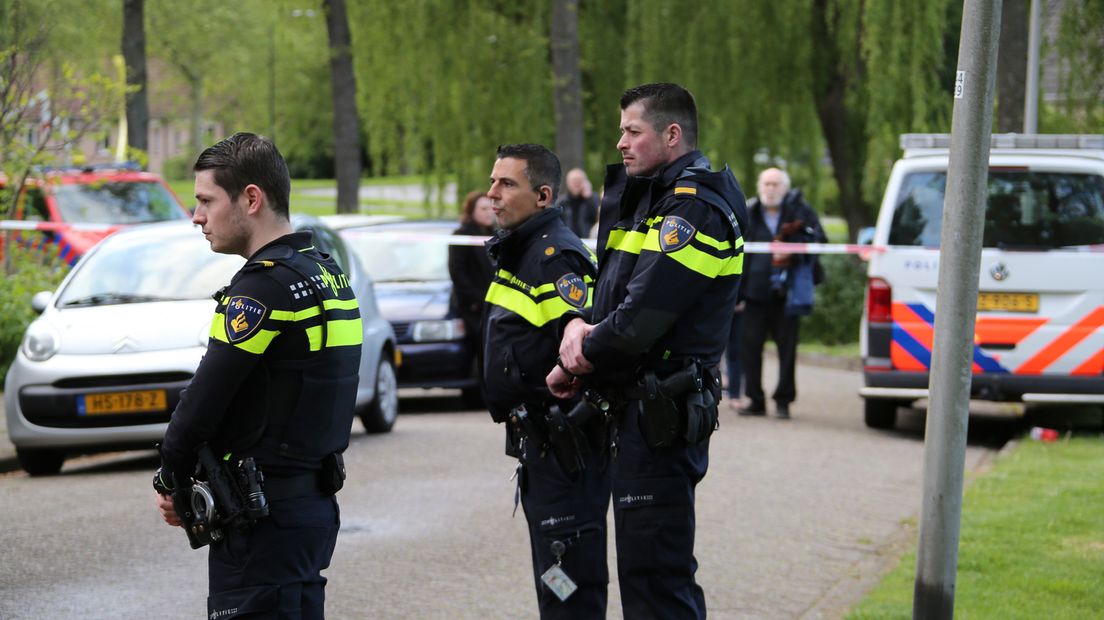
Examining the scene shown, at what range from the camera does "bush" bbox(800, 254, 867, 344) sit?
20.0 metres

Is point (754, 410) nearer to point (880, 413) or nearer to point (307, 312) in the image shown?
point (880, 413)

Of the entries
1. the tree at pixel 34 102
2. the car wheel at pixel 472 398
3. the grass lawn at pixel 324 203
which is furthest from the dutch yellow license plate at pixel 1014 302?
the grass lawn at pixel 324 203

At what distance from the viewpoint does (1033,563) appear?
23.4 ft

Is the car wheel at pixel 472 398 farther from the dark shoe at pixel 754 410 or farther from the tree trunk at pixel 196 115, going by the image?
the tree trunk at pixel 196 115

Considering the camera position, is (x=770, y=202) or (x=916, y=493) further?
(x=770, y=202)

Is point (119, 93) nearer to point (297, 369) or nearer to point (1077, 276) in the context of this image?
point (1077, 276)

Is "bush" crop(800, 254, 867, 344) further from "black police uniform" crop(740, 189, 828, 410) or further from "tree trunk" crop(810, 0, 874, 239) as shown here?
"black police uniform" crop(740, 189, 828, 410)

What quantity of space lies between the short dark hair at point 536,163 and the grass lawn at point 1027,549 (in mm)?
2194

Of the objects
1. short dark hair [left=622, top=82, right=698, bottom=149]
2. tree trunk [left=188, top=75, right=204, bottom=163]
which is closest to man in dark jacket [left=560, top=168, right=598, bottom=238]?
short dark hair [left=622, top=82, right=698, bottom=149]

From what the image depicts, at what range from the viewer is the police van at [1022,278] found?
37.3 feet

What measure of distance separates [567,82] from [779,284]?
26.9 feet

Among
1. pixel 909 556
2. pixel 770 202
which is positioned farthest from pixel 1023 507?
pixel 770 202

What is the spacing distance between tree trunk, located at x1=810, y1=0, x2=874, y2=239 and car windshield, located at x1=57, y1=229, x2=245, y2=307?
12.4 metres

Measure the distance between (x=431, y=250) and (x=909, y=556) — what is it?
25.2ft
